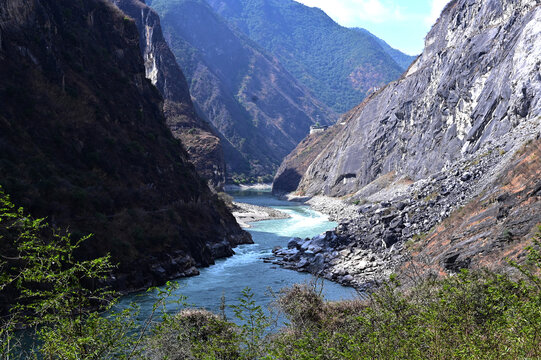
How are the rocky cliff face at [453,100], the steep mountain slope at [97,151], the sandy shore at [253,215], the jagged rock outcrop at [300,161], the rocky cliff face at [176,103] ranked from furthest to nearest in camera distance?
the jagged rock outcrop at [300,161]
the rocky cliff face at [176,103]
the sandy shore at [253,215]
the rocky cliff face at [453,100]
the steep mountain slope at [97,151]

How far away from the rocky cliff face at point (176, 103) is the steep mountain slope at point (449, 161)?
30.4 m

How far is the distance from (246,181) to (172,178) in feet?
416

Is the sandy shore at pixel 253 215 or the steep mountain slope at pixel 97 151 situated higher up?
the steep mountain slope at pixel 97 151

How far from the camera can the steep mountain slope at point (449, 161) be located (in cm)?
2791

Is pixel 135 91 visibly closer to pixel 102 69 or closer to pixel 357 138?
pixel 102 69

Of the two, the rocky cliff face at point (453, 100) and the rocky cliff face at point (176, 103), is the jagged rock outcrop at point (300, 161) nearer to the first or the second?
the rocky cliff face at point (176, 103)

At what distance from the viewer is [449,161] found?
64.7 meters

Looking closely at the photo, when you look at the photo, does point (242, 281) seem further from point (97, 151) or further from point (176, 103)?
point (176, 103)

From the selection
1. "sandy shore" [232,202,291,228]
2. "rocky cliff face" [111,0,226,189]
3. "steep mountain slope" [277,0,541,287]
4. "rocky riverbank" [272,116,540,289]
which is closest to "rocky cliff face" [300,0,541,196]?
"steep mountain slope" [277,0,541,287]

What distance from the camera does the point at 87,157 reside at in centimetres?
4081

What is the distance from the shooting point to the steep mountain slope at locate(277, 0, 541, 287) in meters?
27.9

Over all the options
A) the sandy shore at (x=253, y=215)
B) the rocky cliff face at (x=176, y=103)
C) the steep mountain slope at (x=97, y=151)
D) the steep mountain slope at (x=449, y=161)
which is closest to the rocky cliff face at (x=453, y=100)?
the steep mountain slope at (x=449, y=161)

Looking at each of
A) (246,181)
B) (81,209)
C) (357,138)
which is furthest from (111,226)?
(246,181)

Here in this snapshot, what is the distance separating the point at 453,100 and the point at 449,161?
11672 millimetres
